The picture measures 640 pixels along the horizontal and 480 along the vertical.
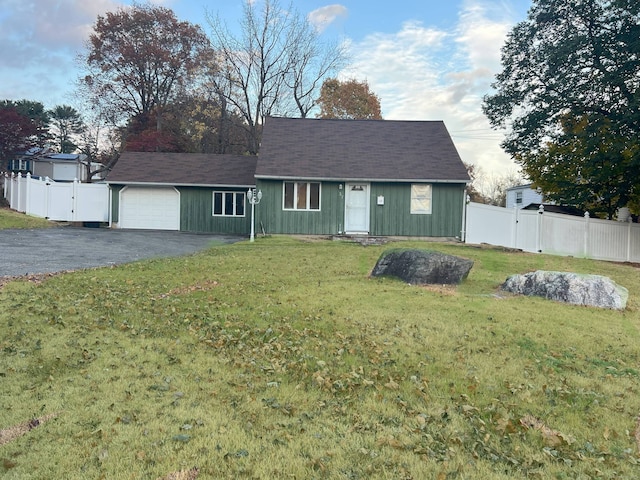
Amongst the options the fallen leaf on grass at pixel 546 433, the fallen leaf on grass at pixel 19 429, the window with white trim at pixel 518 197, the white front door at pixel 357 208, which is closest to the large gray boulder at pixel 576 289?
the fallen leaf on grass at pixel 546 433

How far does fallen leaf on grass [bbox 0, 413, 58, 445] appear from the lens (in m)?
3.33

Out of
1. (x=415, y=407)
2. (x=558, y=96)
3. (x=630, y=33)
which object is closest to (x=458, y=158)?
(x=558, y=96)

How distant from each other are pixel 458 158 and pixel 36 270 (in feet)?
53.3

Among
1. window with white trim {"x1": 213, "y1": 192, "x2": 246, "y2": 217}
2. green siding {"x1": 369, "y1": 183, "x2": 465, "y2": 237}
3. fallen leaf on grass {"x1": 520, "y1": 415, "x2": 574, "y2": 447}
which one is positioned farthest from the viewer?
window with white trim {"x1": 213, "y1": 192, "x2": 246, "y2": 217}

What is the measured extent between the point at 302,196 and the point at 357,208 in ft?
7.48

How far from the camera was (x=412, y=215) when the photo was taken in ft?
64.1

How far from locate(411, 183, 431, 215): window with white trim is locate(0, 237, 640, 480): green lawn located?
11487mm

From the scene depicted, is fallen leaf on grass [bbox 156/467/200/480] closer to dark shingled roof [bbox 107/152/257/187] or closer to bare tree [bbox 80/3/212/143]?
dark shingled roof [bbox 107/152/257/187]

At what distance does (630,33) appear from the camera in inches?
683

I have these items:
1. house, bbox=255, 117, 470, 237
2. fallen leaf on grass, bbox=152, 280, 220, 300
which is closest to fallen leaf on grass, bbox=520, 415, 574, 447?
fallen leaf on grass, bbox=152, 280, 220, 300

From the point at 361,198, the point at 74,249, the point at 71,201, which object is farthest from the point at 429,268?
the point at 71,201

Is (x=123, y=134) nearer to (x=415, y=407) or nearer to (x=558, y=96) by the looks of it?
(x=558, y=96)

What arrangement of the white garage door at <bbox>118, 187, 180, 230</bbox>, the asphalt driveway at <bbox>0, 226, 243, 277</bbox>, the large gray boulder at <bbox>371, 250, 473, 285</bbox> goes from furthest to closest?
the white garage door at <bbox>118, 187, 180, 230</bbox>, the asphalt driveway at <bbox>0, 226, 243, 277</bbox>, the large gray boulder at <bbox>371, 250, 473, 285</bbox>

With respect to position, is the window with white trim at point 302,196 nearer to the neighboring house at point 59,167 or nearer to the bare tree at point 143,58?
the bare tree at point 143,58
